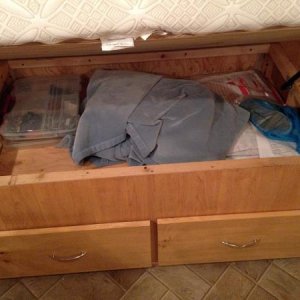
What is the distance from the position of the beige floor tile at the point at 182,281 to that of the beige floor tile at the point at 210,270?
0.05 feet

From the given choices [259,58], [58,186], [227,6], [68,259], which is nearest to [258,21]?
[227,6]

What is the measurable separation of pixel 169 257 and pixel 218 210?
21 centimetres

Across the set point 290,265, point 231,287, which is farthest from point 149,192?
point 290,265

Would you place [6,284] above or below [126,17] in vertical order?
below

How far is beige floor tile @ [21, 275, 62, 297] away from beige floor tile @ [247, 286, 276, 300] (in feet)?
1.70

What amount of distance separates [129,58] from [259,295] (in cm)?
74

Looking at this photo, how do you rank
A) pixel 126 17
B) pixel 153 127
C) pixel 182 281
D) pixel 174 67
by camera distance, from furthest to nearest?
pixel 174 67 < pixel 182 281 < pixel 153 127 < pixel 126 17

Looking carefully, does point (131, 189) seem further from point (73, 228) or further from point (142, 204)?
point (73, 228)

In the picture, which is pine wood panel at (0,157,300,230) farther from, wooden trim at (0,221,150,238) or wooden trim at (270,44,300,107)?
wooden trim at (270,44,300,107)

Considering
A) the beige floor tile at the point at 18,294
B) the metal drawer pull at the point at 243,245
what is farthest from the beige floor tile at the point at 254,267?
the beige floor tile at the point at 18,294

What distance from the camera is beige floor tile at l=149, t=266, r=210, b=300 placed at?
31.8 inches

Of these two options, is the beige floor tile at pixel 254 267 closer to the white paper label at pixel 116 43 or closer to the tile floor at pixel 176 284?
the tile floor at pixel 176 284

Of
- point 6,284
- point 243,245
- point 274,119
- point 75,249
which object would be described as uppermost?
point 274,119

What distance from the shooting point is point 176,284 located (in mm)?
825
